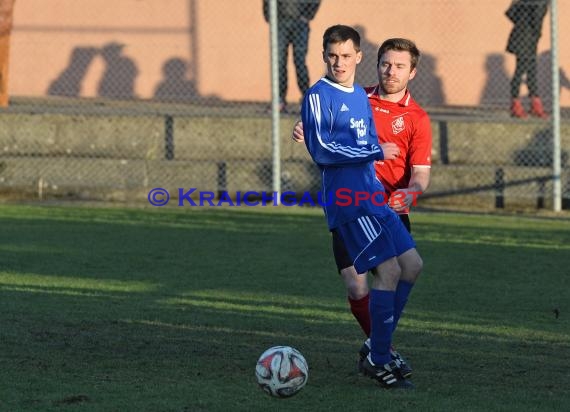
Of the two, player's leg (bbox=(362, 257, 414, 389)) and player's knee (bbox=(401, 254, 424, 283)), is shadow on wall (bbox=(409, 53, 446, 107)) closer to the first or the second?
player's knee (bbox=(401, 254, 424, 283))

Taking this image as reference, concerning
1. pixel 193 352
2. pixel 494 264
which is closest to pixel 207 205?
pixel 494 264

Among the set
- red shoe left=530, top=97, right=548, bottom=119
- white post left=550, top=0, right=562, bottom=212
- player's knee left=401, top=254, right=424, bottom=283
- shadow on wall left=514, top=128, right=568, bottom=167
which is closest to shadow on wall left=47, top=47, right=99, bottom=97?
red shoe left=530, top=97, right=548, bottom=119

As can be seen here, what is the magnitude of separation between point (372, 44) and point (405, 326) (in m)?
10.4

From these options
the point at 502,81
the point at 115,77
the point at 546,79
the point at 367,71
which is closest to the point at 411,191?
the point at 367,71

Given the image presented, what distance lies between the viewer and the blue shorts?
266 inches

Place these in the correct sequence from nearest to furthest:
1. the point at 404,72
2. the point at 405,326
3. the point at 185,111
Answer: the point at 404,72 < the point at 405,326 < the point at 185,111

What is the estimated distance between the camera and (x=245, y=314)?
29.2ft

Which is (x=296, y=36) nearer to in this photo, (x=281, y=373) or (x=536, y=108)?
(x=536, y=108)

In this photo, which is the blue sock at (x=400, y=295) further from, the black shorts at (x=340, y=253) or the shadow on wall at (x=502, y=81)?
the shadow on wall at (x=502, y=81)

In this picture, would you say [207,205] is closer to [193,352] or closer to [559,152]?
[559,152]

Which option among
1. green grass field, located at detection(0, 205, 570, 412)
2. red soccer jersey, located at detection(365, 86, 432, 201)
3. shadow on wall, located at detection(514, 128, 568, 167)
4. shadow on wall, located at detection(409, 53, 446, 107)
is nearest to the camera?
green grass field, located at detection(0, 205, 570, 412)

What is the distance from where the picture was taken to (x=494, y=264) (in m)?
11.4

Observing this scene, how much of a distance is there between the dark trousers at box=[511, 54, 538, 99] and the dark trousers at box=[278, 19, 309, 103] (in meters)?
2.56

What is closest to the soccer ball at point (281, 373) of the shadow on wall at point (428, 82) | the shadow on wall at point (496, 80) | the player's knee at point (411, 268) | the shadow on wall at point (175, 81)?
the player's knee at point (411, 268)
